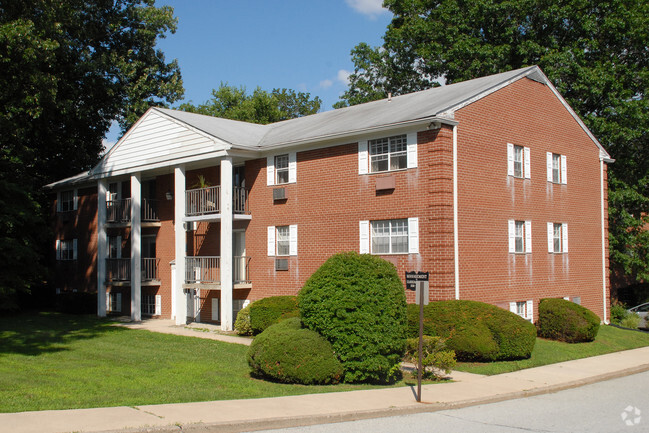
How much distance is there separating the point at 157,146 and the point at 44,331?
336 inches

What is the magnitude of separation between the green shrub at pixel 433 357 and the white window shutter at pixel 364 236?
5.66 metres

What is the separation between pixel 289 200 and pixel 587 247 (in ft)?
38.1

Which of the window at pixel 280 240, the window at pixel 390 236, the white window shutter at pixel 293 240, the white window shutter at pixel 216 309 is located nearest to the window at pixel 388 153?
the window at pixel 390 236

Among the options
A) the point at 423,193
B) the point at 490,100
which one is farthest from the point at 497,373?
the point at 490,100

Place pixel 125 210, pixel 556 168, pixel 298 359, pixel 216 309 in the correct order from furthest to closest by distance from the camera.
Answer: pixel 125 210 < pixel 216 309 < pixel 556 168 < pixel 298 359

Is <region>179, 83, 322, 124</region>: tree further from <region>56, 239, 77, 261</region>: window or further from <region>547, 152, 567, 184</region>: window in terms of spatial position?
<region>547, 152, 567, 184</region>: window

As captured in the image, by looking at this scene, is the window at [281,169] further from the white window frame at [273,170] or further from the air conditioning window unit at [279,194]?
the air conditioning window unit at [279,194]

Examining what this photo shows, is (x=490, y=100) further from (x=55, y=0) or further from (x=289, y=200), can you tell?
(x=55, y=0)

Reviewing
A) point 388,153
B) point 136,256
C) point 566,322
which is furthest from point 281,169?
point 566,322

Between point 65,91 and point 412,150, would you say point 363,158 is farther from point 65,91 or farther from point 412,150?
point 65,91

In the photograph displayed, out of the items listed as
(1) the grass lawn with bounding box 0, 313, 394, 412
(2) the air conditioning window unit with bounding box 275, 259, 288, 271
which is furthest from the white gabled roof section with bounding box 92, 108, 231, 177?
(1) the grass lawn with bounding box 0, 313, 394, 412

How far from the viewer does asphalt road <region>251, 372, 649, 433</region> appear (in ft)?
33.2

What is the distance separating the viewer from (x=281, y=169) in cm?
2414

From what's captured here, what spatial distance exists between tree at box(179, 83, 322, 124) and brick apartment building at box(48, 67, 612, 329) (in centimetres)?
2096
